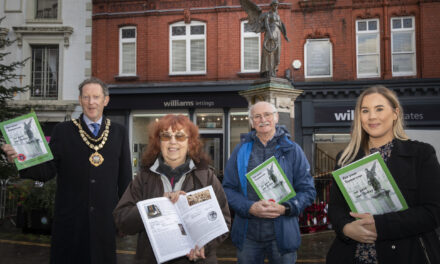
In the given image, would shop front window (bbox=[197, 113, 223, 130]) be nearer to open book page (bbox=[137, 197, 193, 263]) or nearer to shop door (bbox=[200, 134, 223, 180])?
shop door (bbox=[200, 134, 223, 180])

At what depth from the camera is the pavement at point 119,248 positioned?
6.05 m

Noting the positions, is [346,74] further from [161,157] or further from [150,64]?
[161,157]

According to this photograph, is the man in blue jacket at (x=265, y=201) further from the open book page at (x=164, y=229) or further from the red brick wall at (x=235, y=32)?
the red brick wall at (x=235, y=32)

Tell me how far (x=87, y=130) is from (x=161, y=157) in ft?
3.34

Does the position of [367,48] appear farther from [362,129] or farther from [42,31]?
[42,31]

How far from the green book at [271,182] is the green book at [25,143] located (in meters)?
1.72

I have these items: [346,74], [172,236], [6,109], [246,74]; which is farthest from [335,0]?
[172,236]

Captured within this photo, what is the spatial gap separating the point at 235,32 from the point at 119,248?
9404mm

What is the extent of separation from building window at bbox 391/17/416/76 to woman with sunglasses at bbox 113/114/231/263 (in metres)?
12.6

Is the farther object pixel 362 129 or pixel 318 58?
pixel 318 58

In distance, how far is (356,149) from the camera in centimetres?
251

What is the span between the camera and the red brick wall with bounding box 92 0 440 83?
12961mm

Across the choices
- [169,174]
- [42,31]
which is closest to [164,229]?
[169,174]

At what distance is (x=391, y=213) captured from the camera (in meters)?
2.16
